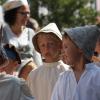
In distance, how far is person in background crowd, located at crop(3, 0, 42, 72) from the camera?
7.25m

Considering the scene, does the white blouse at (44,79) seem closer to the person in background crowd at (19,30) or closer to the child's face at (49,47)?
the child's face at (49,47)

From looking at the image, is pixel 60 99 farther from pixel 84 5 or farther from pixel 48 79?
pixel 84 5

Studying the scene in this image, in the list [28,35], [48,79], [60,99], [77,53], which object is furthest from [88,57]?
[28,35]

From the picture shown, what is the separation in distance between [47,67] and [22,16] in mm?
1501

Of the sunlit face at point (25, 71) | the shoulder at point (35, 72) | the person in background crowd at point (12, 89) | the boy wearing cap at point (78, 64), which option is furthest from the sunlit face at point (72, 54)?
the sunlit face at point (25, 71)

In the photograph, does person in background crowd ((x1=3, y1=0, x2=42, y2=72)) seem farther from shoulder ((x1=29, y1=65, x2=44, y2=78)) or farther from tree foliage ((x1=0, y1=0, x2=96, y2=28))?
tree foliage ((x1=0, y1=0, x2=96, y2=28))

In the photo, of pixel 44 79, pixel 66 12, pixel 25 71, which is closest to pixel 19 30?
pixel 25 71

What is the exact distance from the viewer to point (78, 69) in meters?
5.14

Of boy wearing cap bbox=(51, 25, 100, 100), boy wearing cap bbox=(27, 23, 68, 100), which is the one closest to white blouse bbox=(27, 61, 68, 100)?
boy wearing cap bbox=(27, 23, 68, 100)

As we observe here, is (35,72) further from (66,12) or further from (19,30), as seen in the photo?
(66,12)

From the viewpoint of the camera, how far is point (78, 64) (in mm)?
5129

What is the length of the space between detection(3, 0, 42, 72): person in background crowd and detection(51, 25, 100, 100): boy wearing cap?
192 cm

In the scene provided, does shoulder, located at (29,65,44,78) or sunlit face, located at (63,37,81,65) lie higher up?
sunlit face, located at (63,37,81,65)

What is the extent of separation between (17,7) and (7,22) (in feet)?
0.78
